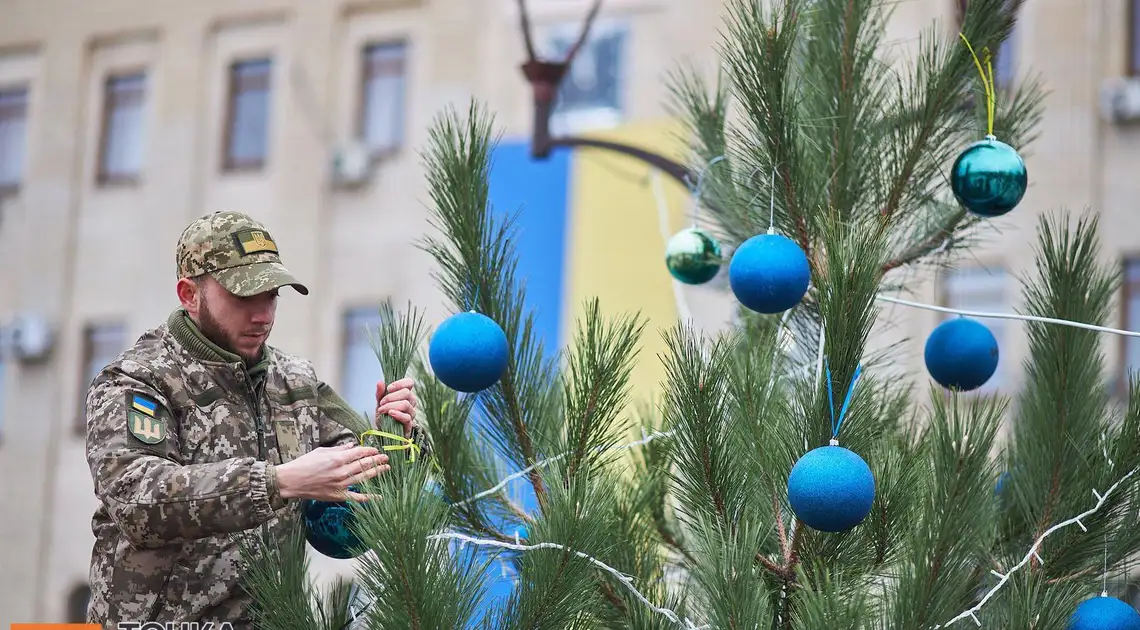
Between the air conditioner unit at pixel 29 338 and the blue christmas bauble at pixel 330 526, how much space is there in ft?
39.8

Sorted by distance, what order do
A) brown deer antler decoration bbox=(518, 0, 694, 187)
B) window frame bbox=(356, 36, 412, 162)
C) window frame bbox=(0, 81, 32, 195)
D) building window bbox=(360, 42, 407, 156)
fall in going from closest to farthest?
1. brown deer antler decoration bbox=(518, 0, 694, 187)
2. window frame bbox=(356, 36, 412, 162)
3. building window bbox=(360, 42, 407, 156)
4. window frame bbox=(0, 81, 32, 195)

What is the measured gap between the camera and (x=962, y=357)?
104 inches

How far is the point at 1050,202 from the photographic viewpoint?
10.4 m

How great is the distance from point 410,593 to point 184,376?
61 centimetres

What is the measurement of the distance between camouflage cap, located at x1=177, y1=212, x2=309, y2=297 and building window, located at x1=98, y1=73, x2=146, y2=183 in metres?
12.1

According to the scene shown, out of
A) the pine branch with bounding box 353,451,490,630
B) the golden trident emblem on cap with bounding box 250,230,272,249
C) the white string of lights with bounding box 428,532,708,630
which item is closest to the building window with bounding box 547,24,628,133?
the golden trident emblem on cap with bounding box 250,230,272,249

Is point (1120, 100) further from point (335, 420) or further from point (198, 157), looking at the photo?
point (335, 420)

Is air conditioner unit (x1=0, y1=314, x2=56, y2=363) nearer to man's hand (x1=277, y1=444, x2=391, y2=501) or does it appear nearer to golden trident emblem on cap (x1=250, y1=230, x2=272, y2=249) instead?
golden trident emblem on cap (x1=250, y1=230, x2=272, y2=249)

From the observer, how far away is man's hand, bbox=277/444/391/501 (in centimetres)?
209

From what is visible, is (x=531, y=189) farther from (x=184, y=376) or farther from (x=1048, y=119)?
(x=184, y=376)

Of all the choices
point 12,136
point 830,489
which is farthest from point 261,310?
point 12,136

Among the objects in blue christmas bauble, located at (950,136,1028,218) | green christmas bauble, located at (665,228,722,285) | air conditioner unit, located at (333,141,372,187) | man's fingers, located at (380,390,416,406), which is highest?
air conditioner unit, located at (333,141,372,187)

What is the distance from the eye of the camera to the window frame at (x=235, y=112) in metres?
13.4

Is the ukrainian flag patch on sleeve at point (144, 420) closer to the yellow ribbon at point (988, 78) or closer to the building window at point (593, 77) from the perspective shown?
the yellow ribbon at point (988, 78)
